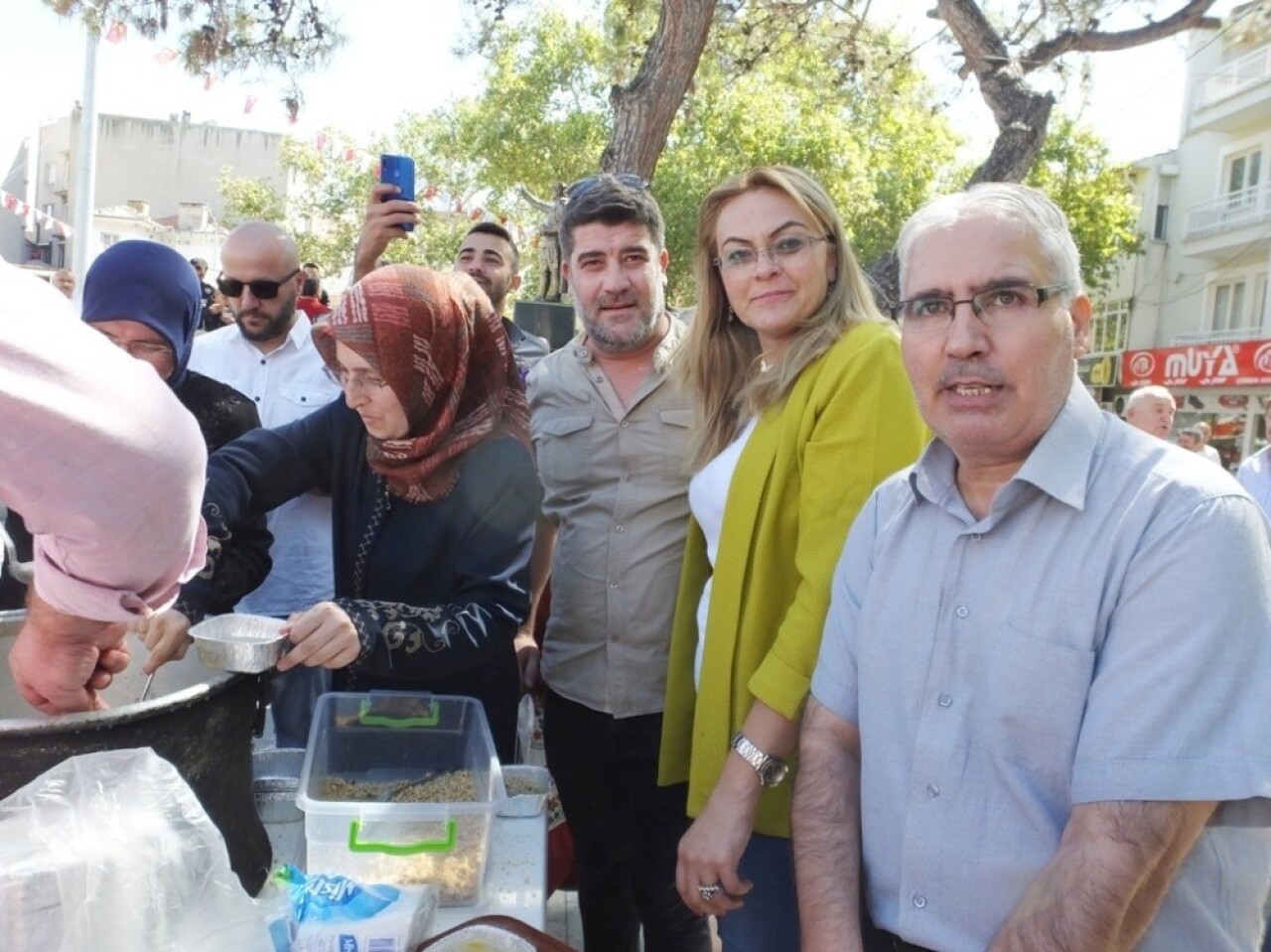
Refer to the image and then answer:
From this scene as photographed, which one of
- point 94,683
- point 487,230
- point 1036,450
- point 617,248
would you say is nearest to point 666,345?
point 617,248

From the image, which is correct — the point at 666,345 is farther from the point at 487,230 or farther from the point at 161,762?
the point at 487,230

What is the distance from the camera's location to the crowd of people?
124cm

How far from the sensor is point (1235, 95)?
25.5 meters

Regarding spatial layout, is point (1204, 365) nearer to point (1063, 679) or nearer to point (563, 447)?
point (563, 447)

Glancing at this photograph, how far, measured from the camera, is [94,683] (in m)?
1.36

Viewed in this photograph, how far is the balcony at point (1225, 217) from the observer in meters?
25.5

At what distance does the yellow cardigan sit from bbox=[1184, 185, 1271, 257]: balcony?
28447mm

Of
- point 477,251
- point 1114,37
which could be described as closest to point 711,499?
point 477,251

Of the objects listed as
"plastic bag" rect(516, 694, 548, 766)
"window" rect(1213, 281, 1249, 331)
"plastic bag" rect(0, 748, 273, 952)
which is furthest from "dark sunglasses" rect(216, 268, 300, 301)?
"window" rect(1213, 281, 1249, 331)

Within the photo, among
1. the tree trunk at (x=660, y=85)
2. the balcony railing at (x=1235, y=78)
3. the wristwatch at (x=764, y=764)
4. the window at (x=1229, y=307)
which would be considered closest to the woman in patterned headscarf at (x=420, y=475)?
the wristwatch at (x=764, y=764)

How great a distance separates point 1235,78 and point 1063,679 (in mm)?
31148

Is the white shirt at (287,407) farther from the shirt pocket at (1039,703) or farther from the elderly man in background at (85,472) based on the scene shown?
the shirt pocket at (1039,703)

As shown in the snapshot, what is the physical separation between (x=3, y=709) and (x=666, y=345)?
5.61ft

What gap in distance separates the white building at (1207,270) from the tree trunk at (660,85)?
18.3 meters
